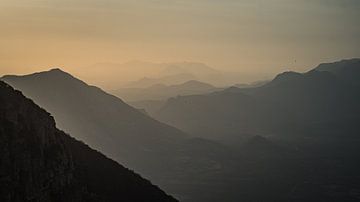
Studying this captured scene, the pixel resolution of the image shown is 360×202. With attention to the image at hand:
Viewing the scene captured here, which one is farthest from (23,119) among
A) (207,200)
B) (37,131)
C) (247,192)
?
(247,192)

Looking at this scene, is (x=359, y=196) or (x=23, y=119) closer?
(x=23, y=119)

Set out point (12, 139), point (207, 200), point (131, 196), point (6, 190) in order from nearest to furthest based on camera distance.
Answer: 1. point (6, 190)
2. point (12, 139)
3. point (131, 196)
4. point (207, 200)

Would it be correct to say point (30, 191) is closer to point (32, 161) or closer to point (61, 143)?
point (32, 161)

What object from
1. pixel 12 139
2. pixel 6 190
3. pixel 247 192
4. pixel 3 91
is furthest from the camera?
pixel 247 192

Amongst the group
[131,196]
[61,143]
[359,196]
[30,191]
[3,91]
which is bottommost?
[359,196]

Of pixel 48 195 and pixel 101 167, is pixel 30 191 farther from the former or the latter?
pixel 101 167

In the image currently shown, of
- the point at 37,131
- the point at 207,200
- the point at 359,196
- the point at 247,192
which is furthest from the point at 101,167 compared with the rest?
the point at 359,196

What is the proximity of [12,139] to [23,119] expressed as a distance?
3649mm

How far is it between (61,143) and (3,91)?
9.23m

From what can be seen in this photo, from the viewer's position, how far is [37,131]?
58531mm

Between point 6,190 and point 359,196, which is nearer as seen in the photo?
point 6,190

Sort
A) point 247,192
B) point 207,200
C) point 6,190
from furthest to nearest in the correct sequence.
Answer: point 247,192
point 207,200
point 6,190

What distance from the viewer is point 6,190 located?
50531 millimetres

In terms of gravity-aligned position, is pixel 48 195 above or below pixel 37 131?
below
